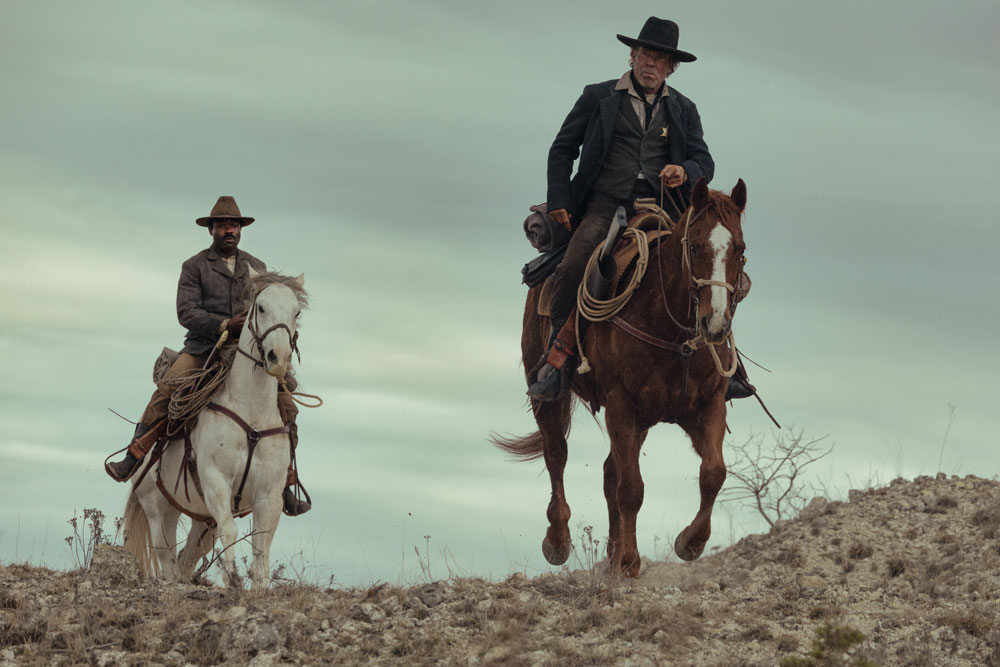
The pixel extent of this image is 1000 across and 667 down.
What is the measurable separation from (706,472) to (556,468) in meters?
2.61

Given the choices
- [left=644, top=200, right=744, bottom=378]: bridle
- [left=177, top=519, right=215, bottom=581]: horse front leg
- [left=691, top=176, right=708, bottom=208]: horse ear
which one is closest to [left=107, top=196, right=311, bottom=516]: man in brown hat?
[left=177, top=519, right=215, bottom=581]: horse front leg

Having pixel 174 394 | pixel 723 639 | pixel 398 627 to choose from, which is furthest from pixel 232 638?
pixel 174 394

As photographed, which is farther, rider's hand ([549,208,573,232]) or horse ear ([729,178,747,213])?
rider's hand ([549,208,573,232])

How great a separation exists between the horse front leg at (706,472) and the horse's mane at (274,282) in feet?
10.9

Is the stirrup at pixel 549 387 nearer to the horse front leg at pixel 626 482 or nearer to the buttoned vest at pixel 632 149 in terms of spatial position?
the horse front leg at pixel 626 482

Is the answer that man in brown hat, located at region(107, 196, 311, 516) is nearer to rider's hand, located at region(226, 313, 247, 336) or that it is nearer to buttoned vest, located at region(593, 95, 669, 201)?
rider's hand, located at region(226, 313, 247, 336)

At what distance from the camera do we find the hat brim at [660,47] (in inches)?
460

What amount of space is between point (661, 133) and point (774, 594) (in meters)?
4.06

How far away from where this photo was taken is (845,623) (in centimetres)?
927

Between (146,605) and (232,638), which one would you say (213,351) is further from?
(232,638)

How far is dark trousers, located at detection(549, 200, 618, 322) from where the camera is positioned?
11719 mm

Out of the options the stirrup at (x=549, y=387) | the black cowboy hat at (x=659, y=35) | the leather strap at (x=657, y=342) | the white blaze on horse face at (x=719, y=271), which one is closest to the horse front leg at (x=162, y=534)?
the stirrup at (x=549, y=387)

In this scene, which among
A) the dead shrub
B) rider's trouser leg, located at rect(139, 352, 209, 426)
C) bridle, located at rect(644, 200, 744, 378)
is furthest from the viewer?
the dead shrub

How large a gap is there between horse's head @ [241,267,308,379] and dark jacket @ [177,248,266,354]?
2.63 feet
